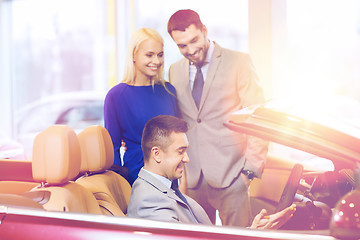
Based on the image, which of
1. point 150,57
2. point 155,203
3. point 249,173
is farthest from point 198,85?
point 155,203

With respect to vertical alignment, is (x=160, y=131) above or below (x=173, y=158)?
above

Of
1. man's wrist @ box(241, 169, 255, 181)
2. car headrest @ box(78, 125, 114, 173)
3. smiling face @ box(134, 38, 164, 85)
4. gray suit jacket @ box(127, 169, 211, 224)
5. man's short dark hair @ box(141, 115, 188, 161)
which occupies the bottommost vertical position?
man's wrist @ box(241, 169, 255, 181)

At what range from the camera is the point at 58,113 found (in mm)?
6469

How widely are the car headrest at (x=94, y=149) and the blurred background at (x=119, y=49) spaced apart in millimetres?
753

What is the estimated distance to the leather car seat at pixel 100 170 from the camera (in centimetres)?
187

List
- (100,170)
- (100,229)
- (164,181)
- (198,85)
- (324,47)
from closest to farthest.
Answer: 1. (100,229)
2. (164,181)
3. (100,170)
4. (198,85)
5. (324,47)

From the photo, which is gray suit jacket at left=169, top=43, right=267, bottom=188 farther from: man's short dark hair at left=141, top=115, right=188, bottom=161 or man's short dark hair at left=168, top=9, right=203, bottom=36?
man's short dark hair at left=141, top=115, right=188, bottom=161

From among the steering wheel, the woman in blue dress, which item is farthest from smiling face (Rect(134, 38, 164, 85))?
the steering wheel

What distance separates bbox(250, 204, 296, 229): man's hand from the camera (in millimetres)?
1581

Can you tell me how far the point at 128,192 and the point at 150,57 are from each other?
677mm

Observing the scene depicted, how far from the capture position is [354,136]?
131 centimetres

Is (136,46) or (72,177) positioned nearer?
(72,177)

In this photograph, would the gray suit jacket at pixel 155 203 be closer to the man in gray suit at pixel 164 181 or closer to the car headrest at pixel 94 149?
the man in gray suit at pixel 164 181

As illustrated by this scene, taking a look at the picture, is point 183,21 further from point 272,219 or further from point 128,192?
point 272,219
